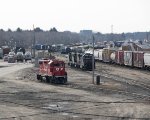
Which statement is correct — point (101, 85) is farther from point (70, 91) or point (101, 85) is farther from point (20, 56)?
point (20, 56)

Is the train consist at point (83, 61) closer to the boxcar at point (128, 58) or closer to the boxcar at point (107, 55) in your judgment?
the boxcar at point (128, 58)

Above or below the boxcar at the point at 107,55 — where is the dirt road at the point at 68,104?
below

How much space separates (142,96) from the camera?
134 ft

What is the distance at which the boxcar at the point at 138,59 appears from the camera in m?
75.7

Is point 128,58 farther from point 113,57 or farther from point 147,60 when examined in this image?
point 147,60

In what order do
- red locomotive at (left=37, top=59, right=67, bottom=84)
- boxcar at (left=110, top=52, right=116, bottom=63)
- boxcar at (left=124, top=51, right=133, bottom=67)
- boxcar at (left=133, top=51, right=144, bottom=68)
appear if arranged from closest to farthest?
red locomotive at (left=37, top=59, right=67, bottom=84)
boxcar at (left=133, top=51, right=144, bottom=68)
boxcar at (left=124, top=51, right=133, bottom=67)
boxcar at (left=110, top=52, right=116, bottom=63)

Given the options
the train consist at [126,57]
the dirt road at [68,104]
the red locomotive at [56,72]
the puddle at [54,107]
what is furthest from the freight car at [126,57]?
the puddle at [54,107]

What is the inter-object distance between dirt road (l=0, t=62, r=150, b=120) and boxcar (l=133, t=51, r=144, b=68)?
27762 mm

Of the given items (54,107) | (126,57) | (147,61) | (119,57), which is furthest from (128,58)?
(54,107)

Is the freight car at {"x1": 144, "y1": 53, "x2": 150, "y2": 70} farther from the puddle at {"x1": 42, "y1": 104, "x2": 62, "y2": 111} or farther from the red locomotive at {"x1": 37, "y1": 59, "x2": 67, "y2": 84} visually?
the puddle at {"x1": 42, "y1": 104, "x2": 62, "y2": 111}

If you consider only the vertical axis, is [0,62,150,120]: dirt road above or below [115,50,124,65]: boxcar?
below

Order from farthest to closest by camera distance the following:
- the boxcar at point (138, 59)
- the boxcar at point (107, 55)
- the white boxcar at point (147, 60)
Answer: the boxcar at point (107, 55) < the boxcar at point (138, 59) < the white boxcar at point (147, 60)

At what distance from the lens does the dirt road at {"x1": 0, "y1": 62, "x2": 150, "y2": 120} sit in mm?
30594

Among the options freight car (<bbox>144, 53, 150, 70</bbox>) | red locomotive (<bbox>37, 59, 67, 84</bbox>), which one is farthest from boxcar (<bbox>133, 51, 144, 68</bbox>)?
red locomotive (<bbox>37, 59, 67, 84</bbox>)
